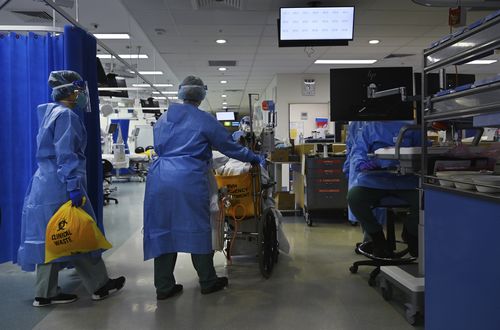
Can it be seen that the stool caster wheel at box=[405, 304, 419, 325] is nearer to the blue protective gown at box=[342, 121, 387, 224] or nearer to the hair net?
the blue protective gown at box=[342, 121, 387, 224]

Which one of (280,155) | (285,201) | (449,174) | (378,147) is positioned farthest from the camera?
(285,201)

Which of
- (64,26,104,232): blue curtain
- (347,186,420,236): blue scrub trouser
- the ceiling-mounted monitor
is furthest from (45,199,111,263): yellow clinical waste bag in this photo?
the ceiling-mounted monitor

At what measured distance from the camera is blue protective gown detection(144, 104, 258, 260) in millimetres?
2797

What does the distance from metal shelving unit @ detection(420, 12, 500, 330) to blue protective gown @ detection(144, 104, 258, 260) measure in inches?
57.5

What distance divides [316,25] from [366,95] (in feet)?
6.13

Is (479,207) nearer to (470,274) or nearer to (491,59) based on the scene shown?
(470,274)

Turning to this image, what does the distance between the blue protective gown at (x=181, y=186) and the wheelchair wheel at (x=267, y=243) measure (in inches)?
19.9

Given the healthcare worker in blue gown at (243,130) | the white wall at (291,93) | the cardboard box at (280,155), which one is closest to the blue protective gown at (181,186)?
the healthcare worker in blue gown at (243,130)

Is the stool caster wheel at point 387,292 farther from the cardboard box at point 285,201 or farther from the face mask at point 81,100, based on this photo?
the cardboard box at point 285,201

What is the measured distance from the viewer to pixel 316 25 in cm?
488

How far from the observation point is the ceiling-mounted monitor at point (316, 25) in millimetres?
4828

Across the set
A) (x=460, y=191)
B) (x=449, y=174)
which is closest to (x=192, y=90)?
(x=449, y=174)

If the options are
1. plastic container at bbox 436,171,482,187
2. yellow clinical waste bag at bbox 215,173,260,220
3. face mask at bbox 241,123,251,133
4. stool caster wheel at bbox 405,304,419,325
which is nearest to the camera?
plastic container at bbox 436,171,482,187

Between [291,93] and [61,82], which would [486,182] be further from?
[291,93]
